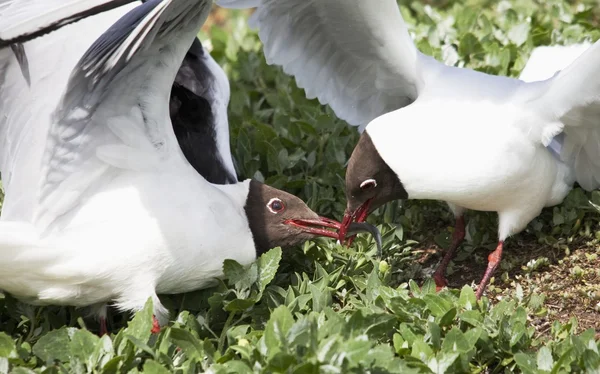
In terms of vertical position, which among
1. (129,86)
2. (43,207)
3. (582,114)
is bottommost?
(582,114)

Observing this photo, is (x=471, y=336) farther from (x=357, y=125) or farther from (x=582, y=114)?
(x=357, y=125)

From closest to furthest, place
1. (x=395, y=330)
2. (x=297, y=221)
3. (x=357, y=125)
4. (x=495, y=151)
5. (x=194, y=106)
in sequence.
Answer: (x=395, y=330) → (x=495, y=151) → (x=297, y=221) → (x=194, y=106) → (x=357, y=125)

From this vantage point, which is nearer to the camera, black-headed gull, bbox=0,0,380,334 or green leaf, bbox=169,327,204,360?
green leaf, bbox=169,327,204,360

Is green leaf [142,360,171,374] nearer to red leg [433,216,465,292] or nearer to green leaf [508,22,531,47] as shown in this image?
red leg [433,216,465,292]

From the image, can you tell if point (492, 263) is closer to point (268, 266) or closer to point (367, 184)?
point (367, 184)

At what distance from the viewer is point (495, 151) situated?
3.67m

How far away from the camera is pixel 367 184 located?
12.9 ft

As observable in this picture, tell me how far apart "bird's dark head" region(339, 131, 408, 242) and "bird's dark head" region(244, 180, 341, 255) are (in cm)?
12

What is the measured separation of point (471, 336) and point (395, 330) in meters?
0.32

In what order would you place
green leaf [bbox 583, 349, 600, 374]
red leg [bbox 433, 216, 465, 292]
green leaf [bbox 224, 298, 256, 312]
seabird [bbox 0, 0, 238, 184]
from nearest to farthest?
green leaf [bbox 583, 349, 600, 374] < green leaf [bbox 224, 298, 256, 312] < seabird [bbox 0, 0, 238, 184] < red leg [bbox 433, 216, 465, 292]

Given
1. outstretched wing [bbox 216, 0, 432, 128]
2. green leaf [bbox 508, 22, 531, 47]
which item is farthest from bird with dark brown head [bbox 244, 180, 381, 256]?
green leaf [bbox 508, 22, 531, 47]

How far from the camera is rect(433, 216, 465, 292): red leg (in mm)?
4055

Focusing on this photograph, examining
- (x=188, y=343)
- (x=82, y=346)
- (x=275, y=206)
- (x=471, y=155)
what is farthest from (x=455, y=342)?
(x=82, y=346)

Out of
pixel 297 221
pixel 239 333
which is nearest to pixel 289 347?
pixel 239 333
